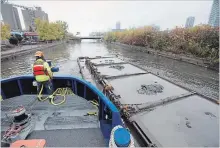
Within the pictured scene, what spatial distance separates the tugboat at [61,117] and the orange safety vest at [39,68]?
0.58 m

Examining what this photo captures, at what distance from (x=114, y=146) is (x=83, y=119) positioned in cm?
170

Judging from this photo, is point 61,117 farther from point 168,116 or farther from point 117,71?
point 117,71

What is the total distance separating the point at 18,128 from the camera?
103 inches

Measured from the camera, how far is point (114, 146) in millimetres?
1560

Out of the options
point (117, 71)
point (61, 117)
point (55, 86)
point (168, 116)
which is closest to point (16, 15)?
point (117, 71)

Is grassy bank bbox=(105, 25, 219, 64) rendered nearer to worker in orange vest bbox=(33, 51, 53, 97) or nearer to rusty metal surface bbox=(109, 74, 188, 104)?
rusty metal surface bbox=(109, 74, 188, 104)

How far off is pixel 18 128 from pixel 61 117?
0.84 m

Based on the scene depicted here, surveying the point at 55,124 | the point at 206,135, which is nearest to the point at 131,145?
the point at 55,124

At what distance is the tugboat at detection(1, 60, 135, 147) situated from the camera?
2509 mm

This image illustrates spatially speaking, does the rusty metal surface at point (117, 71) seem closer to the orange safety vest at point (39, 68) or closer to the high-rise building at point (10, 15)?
the orange safety vest at point (39, 68)

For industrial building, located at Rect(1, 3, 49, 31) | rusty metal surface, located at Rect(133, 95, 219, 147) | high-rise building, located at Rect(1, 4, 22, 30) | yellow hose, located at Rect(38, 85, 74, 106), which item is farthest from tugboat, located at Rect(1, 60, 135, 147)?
high-rise building, located at Rect(1, 4, 22, 30)

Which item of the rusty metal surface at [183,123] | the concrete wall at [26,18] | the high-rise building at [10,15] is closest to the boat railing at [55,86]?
the rusty metal surface at [183,123]

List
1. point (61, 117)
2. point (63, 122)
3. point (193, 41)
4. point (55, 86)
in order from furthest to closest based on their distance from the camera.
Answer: point (193, 41)
point (55, 86)
point (61, 117)
point (63, 122)

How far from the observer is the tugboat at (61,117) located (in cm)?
251
